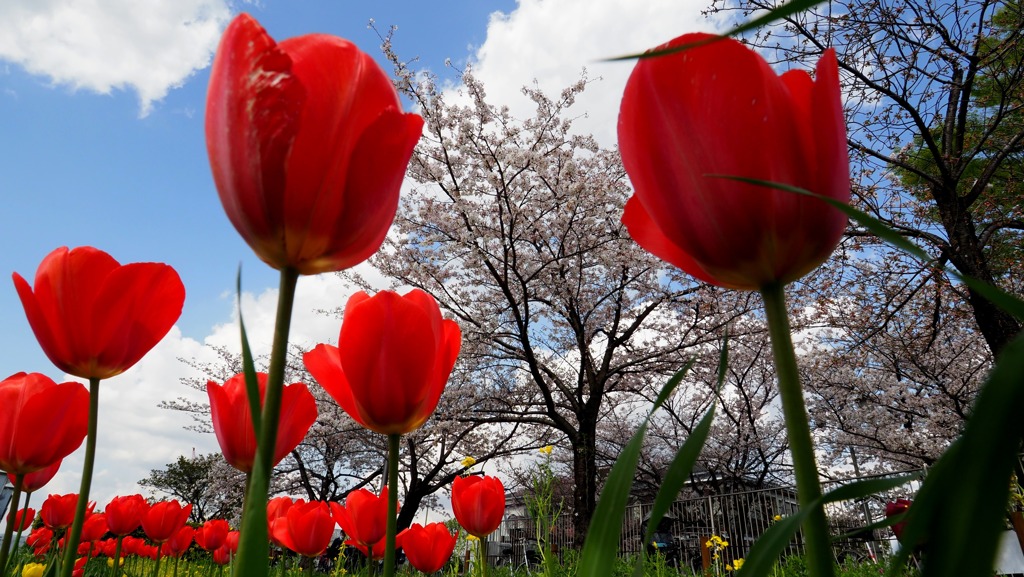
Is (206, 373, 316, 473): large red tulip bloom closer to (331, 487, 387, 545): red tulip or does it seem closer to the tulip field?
the tulip field

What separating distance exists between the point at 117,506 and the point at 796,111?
2.09 metres

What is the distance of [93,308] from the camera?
64 cm

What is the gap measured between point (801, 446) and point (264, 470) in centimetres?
28

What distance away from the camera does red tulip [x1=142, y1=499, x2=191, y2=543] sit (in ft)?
5.99

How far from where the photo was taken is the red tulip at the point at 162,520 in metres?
1.83

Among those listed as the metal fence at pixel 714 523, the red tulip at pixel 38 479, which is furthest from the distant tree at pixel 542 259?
the red tulip at pixel 38 479

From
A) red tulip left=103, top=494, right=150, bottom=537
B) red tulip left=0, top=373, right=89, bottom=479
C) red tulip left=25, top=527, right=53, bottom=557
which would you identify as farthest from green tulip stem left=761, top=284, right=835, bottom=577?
red tulip left=25, top=527, right=53, bottom=557

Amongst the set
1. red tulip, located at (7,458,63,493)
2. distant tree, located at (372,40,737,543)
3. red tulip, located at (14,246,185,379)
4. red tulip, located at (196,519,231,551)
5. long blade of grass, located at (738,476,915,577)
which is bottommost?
red tulip, located at (196,519,231,551)

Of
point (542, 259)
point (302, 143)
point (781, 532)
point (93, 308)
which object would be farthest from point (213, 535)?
point (542, 259)

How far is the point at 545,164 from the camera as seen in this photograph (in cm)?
963

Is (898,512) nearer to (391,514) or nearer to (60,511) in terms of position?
(391,514)

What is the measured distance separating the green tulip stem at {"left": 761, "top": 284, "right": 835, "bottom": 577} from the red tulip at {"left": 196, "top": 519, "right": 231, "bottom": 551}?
2548mm

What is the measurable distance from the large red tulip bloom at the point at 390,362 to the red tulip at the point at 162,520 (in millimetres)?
1567

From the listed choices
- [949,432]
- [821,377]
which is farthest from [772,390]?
[949,432]
